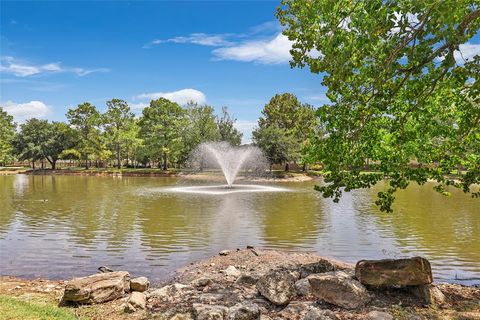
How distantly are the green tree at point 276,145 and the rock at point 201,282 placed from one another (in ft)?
236

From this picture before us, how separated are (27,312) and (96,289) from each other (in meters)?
2.33

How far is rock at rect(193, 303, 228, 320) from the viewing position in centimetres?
971

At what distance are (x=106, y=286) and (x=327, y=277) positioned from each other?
6349 millimetres

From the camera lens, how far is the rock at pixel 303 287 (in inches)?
446

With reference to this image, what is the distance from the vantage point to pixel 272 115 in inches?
4018

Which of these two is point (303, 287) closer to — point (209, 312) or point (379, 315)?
point (379, 315)

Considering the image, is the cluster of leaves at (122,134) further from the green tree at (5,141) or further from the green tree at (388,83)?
the green tree at (388,83)

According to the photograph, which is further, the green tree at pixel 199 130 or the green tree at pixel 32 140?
the green tree at pixel 32 140

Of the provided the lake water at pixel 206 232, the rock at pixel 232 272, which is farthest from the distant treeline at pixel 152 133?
the rock at pixel 232 272

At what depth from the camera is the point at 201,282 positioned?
12883 mm

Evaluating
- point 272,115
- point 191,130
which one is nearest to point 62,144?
point 191,130

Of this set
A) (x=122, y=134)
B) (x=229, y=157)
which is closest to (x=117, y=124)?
(x=122, y=134)

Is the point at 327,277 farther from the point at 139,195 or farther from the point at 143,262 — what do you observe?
the point at 139,195

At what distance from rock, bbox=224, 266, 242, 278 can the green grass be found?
549cm
